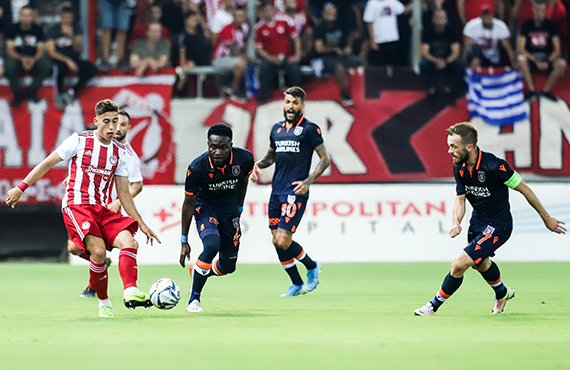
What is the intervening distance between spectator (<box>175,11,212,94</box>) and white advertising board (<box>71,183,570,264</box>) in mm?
2850

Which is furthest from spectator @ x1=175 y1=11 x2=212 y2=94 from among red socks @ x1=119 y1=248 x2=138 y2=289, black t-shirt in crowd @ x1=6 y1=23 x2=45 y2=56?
red socks @ x1=119 y1=248 x2=138 y2=289

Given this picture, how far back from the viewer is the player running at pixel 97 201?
25.5 feet

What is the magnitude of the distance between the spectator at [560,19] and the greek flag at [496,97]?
4.65 ft

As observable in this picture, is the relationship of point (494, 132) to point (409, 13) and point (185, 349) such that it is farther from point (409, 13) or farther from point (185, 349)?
point (185, 349)

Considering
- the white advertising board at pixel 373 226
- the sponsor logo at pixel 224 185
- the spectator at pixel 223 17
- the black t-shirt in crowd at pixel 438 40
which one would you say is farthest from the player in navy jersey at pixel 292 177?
the spectator at pixel 223 17

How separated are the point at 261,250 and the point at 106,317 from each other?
7.89m

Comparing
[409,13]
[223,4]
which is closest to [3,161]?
[223,4]

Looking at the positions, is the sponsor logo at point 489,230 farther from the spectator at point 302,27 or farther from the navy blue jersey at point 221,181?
the spectator at point 302,27

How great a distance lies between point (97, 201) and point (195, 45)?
31.5 ft

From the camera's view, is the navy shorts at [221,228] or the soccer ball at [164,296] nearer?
the soccer ball at [164,296]

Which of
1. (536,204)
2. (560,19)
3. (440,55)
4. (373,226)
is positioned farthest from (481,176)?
(560,19)

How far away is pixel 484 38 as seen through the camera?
17016 millimetres

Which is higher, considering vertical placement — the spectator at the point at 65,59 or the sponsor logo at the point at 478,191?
the spectator at the point at 65,59

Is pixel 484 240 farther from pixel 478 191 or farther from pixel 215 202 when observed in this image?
pixel 215 202
